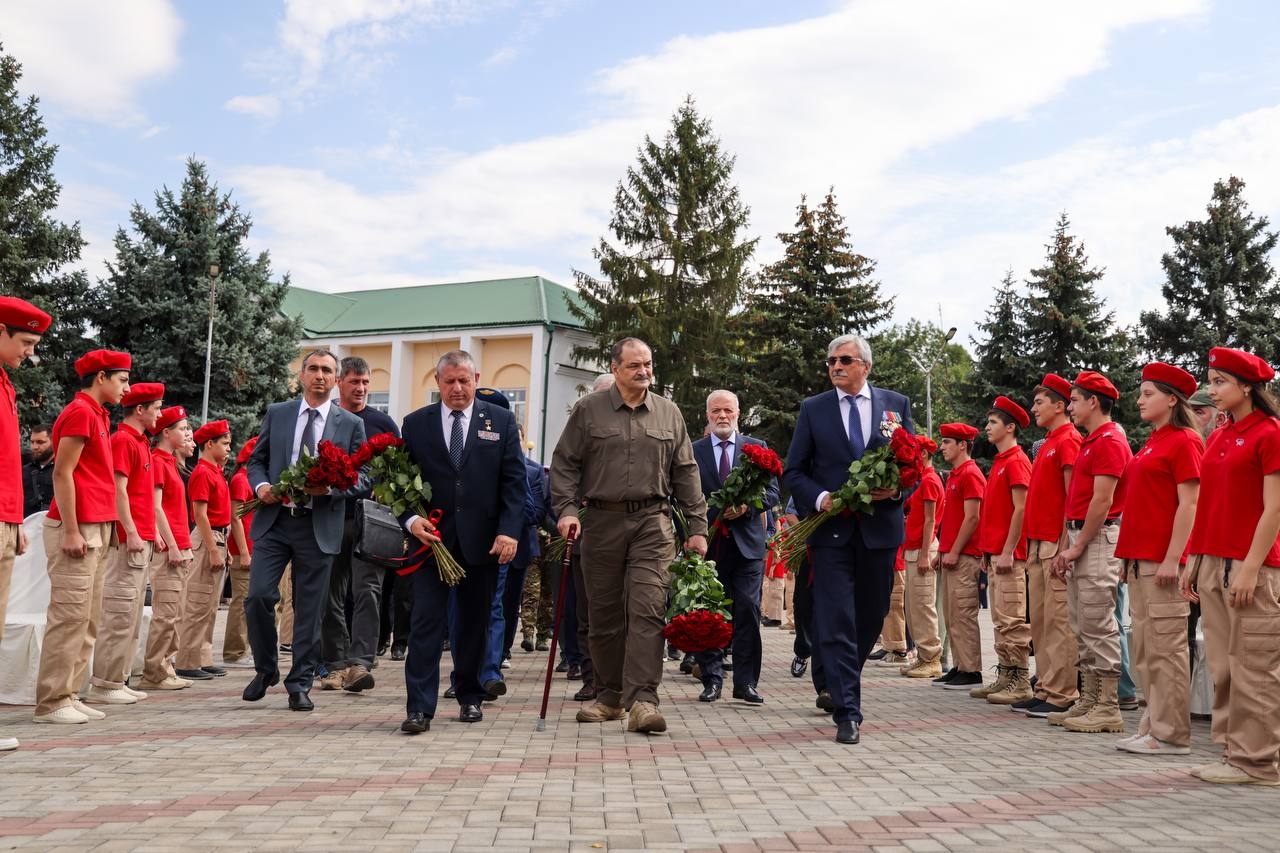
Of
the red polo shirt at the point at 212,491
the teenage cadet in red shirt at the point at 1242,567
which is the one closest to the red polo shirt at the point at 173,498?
the red polo shirt at the point at 212,491

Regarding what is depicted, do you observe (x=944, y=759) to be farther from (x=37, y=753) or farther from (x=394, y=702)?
(x=37, y=753)

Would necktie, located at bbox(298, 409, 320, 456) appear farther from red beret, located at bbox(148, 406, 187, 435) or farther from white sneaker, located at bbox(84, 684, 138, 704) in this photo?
white sneaker, located at bbox(84, 684, 138, 704)

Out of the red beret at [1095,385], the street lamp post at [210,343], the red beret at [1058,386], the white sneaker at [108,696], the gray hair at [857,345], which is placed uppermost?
the street lamp post at [210,343]

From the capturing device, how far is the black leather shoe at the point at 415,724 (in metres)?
7.20

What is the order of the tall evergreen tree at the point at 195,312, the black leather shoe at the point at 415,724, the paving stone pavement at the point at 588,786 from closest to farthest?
the paving stone pavement at the point at 588,786, the black leather shoe at the point at 415,724, the tall evergreen tree at the point at 195,312

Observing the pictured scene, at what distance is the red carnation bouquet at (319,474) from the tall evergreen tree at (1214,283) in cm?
4213

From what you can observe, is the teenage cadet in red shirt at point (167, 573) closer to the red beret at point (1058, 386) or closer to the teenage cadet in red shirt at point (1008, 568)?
the teenage cadet in red shirt at point (1008, 568)

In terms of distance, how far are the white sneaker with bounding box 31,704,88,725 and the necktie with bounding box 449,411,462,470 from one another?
2890 millimetres

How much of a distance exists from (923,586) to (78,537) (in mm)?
7921

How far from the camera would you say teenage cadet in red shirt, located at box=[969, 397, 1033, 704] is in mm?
9641

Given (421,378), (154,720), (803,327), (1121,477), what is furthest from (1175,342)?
(154,720)

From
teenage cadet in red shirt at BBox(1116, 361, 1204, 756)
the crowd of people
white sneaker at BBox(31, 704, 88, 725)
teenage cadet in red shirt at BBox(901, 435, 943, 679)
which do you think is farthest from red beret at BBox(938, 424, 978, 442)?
white sneaker at BBox(31, 704, 88, 725)

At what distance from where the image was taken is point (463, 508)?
299 inches

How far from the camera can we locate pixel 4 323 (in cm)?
669
